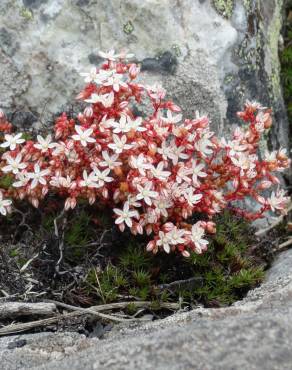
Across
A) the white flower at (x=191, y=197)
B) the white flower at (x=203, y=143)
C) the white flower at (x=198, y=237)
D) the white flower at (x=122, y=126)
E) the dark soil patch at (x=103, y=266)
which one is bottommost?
the dark soil patch at (x=103, y=266)

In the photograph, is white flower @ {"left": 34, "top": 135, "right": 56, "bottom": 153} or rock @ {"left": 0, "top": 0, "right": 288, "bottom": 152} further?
rock @ {"left": 0, "top": 0, "right": 288, "bottom": 152}

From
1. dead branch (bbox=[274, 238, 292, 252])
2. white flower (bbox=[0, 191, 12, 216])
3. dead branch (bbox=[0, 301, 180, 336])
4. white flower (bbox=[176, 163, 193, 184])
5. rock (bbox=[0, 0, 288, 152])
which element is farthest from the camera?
dead branch (bbox=[274, 238, 292, 252])

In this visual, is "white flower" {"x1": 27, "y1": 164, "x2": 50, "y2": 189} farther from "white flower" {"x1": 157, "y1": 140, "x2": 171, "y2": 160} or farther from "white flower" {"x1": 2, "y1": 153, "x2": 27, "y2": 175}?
"white flower" {"x1": 157, "y1": 140, "x2": 171, "y2": 160}

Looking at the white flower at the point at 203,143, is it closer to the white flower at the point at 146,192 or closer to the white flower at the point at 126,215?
the white flower at the point at 146,192

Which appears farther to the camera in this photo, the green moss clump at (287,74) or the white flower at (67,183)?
the green moss clump at (287,74)

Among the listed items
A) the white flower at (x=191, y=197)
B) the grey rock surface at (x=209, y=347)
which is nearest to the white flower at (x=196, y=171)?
the white flower at (x=191, y=197)

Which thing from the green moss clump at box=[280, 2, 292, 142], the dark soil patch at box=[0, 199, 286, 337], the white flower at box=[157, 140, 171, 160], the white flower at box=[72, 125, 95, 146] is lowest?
the dark soil patch at box=[0, 199, 286, 337]

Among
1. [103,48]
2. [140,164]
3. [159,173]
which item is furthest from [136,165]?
[103,48]

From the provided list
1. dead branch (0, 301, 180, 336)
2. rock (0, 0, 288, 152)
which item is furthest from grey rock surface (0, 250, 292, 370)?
rock (0, 0, 288, 152)
